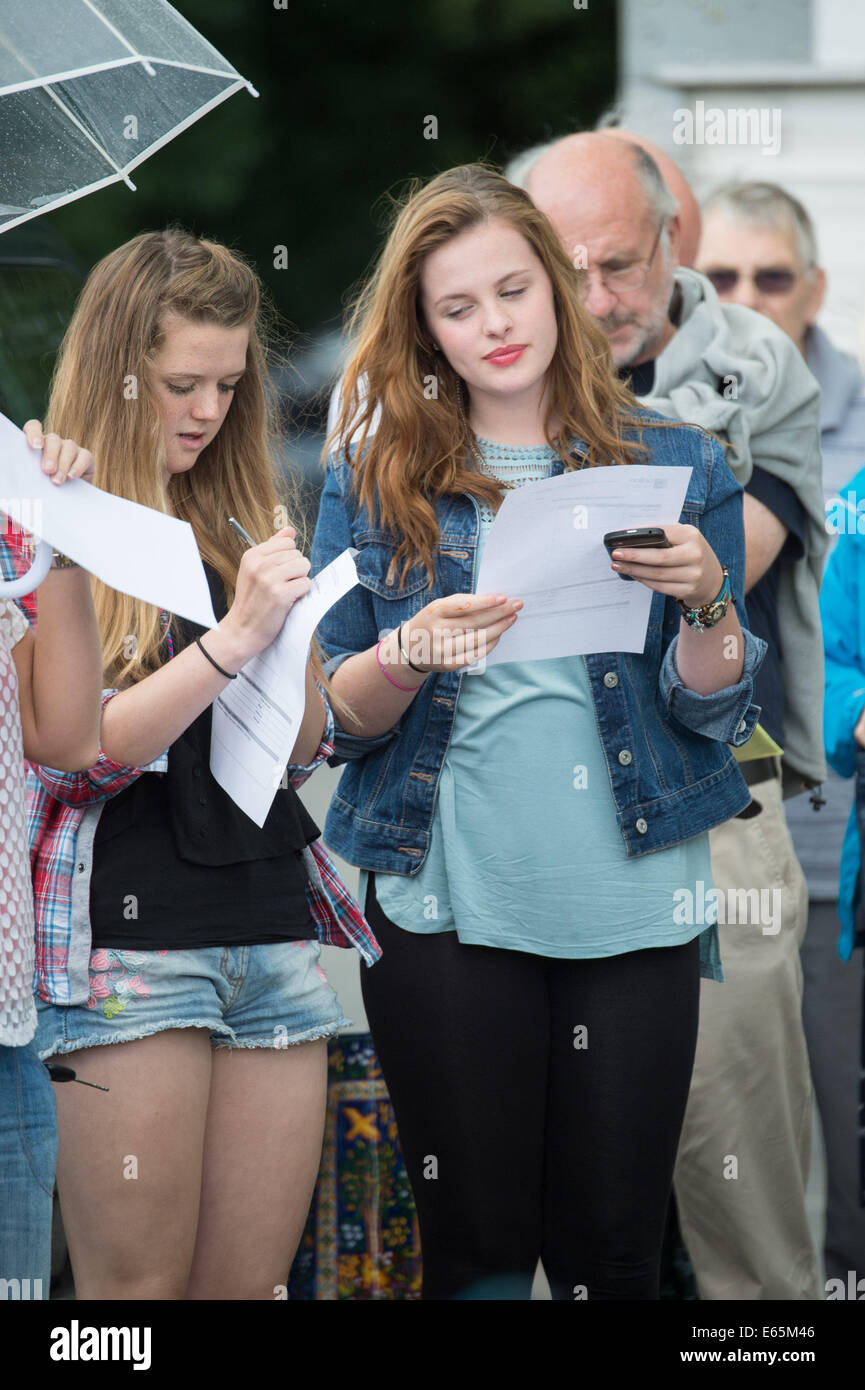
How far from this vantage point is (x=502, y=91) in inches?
126

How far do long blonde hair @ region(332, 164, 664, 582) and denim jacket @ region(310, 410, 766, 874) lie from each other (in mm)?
37

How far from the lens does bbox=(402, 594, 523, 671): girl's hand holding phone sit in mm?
1975

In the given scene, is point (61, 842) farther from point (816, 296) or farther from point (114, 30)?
point (816, 296)

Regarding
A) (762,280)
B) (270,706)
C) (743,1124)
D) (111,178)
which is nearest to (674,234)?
(762,280)

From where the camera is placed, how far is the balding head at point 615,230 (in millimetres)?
2941

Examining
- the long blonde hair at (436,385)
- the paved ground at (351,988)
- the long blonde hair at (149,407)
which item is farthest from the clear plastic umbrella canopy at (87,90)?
the paved ground at (351,988)

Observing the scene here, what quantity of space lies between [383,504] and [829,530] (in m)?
1.08

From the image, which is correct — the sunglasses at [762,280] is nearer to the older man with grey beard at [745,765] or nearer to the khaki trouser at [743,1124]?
the older man with grey beard at [745,765]

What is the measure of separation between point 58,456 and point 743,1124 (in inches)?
74.5

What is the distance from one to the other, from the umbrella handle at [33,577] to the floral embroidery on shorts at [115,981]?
501 mm

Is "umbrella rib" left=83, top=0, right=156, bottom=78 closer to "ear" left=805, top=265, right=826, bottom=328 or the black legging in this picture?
the black legging

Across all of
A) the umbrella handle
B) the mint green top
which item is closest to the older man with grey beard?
the mint green top

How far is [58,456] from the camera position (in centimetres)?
178
